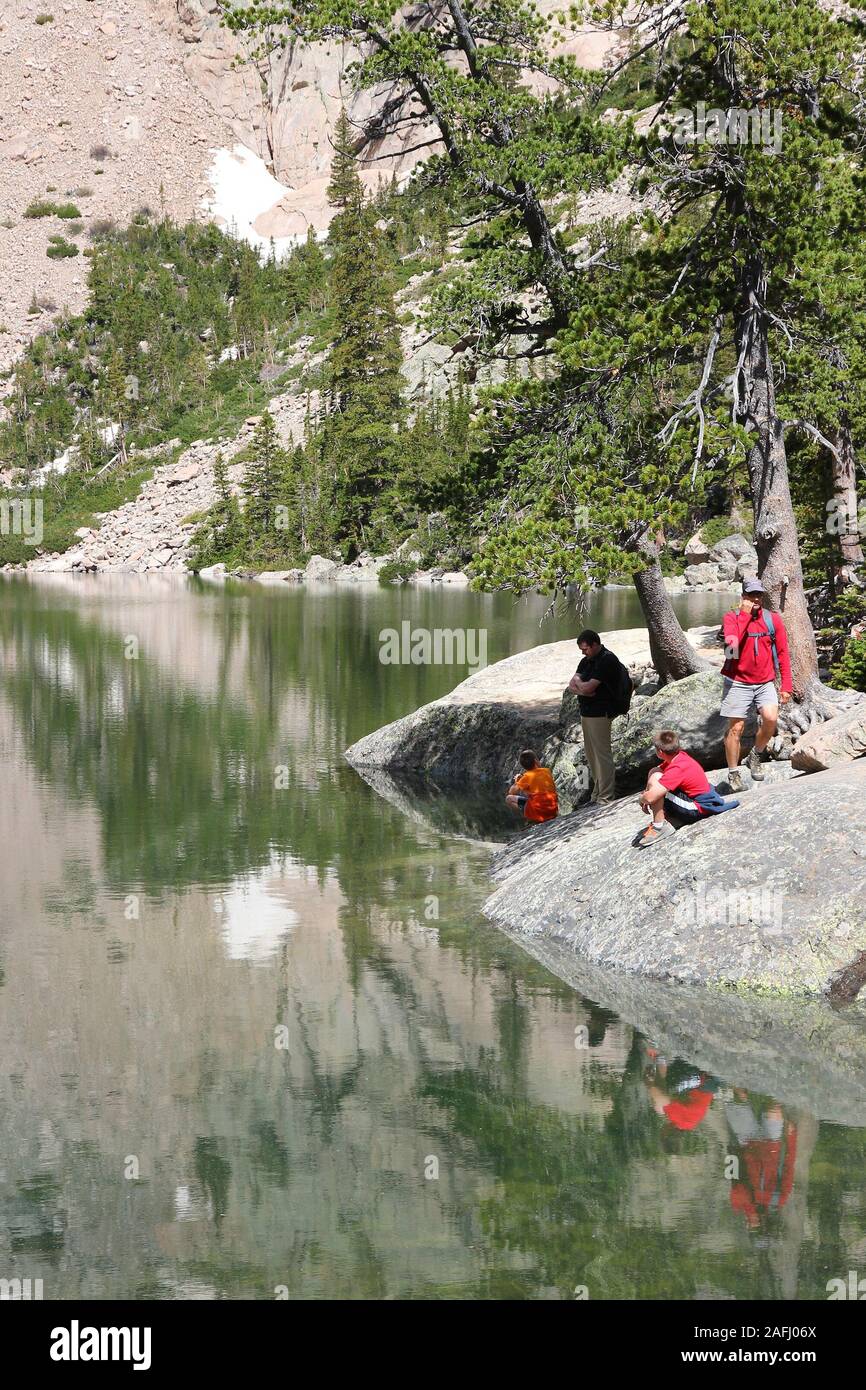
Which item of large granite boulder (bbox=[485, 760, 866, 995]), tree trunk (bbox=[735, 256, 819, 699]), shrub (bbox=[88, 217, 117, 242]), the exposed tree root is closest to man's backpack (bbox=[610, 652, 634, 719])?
the exposed tree root

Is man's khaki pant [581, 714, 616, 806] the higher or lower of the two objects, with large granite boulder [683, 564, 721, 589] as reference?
lower

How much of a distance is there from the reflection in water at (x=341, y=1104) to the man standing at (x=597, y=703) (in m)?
1.95

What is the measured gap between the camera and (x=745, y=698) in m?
15.3

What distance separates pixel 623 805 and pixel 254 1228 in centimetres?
939

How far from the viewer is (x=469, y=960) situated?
13.8 metres

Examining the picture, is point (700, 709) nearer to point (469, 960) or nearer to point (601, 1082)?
point (469, 960)

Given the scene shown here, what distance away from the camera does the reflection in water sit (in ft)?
26.5

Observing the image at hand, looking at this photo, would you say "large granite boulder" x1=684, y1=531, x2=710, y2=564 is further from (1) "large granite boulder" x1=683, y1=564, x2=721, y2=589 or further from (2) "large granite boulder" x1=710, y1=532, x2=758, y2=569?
(1) "large granite boulder" x1=683, y1=564, x2=721, y2=589

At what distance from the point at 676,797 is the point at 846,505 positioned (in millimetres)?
16059

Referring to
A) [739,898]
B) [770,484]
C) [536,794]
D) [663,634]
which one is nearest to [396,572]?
[663,634]

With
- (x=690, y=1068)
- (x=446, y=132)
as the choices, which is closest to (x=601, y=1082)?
(x=690, y=1068)

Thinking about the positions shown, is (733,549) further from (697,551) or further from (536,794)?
(536,794)

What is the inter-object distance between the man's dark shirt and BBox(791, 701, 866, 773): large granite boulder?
9.78 ft

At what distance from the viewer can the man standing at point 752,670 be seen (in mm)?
15141
